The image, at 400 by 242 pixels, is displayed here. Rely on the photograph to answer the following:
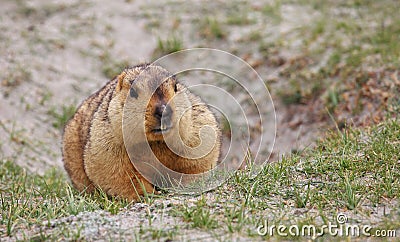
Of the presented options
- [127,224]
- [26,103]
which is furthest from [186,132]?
[26,103]

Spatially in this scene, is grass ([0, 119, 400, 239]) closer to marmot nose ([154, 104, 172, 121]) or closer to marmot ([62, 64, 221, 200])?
marmot ([62, 64, 221, 200])

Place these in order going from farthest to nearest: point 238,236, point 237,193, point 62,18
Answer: point 62,18 → point 237,193 → point 238,236

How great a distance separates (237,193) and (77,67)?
6.33m

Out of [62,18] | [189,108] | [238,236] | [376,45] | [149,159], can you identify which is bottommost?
[238,236]

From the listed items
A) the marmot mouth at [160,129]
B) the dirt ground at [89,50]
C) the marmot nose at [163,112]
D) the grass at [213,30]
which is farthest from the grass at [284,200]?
the grass at [213,30]

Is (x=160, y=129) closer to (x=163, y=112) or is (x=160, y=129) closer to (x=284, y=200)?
(x=163, y=112)

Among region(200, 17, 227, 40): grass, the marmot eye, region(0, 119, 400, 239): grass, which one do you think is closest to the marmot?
the marmot eye

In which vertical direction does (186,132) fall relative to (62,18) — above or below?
below

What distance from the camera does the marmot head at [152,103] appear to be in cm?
465

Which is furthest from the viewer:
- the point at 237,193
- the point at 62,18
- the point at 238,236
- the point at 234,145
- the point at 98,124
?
the point at 62,18

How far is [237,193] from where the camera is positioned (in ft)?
15.6

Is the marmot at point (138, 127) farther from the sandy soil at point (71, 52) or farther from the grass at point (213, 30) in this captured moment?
the grass at point (213, 30)

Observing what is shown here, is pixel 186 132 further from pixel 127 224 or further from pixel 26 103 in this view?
pixel 26 103

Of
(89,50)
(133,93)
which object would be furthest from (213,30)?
(133,93)
